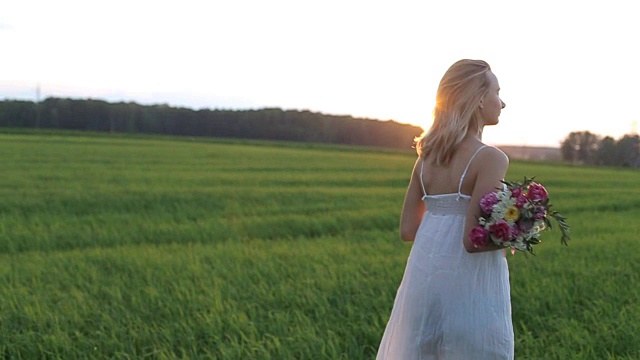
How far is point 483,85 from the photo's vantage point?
7.97ft

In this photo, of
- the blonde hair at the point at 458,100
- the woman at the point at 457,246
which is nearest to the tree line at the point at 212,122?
the woman at the point at 457,246

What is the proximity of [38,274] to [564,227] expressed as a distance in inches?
202

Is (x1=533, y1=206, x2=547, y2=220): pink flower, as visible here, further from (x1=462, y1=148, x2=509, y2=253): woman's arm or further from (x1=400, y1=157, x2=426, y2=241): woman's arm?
(x1=400, y1=157, x2=426, y2=241): woman's arm

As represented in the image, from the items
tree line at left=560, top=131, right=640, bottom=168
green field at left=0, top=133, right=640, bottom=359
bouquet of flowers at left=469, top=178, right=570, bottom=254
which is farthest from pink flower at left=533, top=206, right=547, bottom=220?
tree line at left=560, top=131, right=640, bottom=168

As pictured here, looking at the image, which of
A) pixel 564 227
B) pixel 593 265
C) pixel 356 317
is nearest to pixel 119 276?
pixel 356 317

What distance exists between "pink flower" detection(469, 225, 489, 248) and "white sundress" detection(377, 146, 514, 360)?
0.54ft

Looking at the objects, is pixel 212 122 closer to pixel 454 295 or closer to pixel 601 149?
pixel 601 149

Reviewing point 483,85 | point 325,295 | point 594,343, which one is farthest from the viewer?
point 325,295

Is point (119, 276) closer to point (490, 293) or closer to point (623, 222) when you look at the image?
point (490, 293)

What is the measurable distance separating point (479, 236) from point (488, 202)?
136mm

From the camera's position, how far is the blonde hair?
2418 mm

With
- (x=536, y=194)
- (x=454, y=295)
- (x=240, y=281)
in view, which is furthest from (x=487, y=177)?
(x=240, y=281)

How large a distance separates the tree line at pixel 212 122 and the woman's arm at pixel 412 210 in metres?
70.9

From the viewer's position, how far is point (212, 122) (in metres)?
77.5
